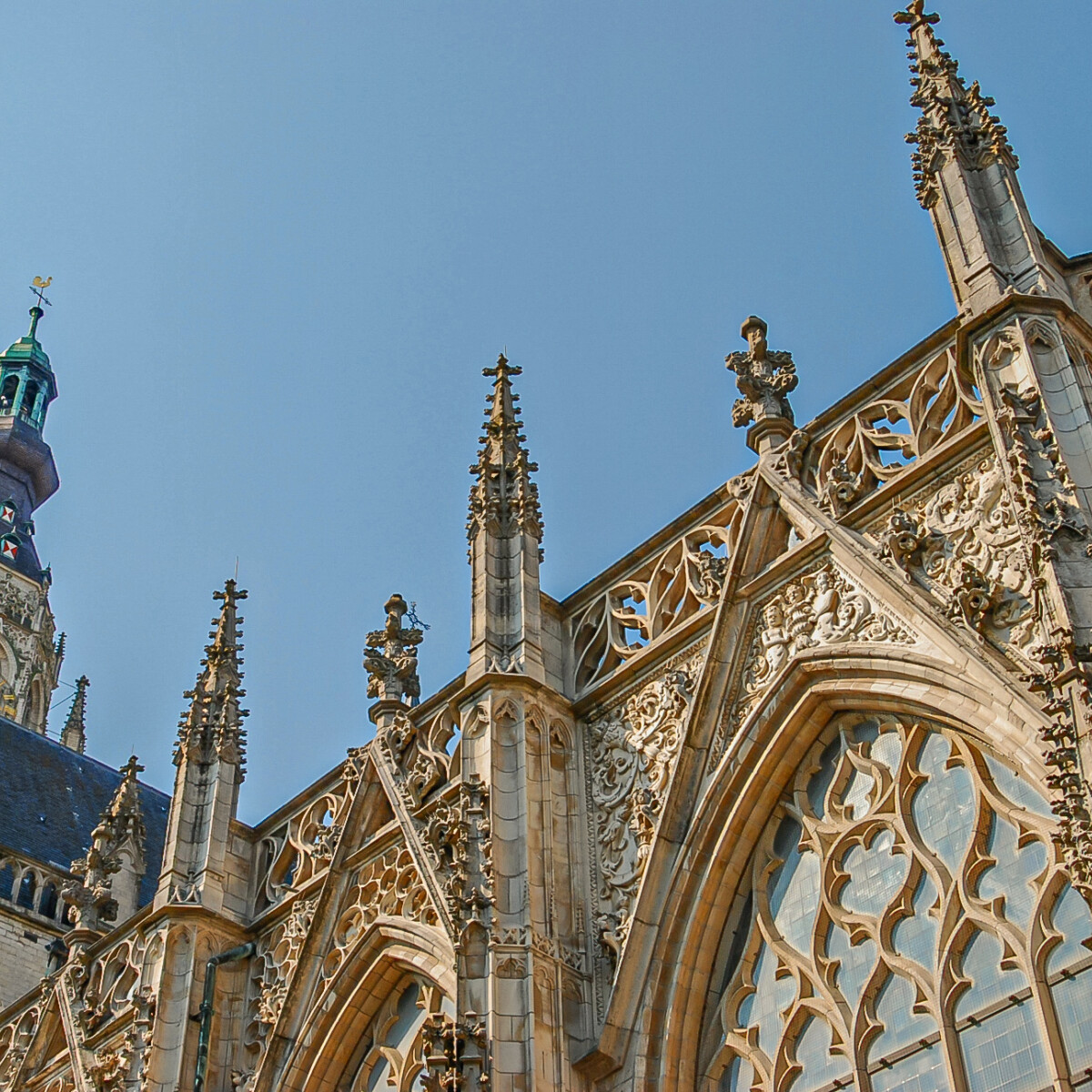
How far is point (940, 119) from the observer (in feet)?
46.3

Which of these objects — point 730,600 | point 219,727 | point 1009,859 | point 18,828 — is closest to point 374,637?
point 219,727

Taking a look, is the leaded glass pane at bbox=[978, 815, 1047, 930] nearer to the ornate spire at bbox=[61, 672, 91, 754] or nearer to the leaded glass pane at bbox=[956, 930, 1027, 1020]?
the leaded glass pane at bbox=[956, 930, 1027, 1020]

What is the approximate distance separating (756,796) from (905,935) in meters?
1.76

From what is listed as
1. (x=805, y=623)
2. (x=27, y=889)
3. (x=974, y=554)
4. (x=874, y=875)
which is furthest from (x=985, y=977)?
(x=27, y=889)

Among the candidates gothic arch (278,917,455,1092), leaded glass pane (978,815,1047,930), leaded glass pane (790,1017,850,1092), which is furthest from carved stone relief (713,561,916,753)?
gothic arch (278,917,455,1092)

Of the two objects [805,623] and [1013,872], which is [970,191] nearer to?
[805,623]

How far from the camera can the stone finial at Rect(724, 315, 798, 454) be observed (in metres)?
14.6

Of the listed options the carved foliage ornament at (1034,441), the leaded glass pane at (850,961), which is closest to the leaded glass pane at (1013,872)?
the leaded glass pane at (850,961)

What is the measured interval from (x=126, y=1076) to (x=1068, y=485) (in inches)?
391

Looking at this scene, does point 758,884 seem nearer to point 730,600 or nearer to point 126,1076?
point 730,600

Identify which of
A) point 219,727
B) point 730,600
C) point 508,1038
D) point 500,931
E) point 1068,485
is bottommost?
point 508,1038

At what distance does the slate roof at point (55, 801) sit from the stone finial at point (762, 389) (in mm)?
17268

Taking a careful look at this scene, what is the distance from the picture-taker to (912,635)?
1230cm

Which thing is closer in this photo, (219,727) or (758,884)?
(758,884)
